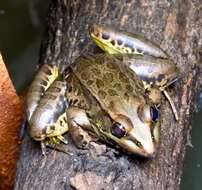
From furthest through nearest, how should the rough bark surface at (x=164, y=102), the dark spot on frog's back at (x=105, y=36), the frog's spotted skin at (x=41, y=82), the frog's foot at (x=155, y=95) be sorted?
the dark spot on frog's back at (x=105, y=36), the frog's spotted skin at (x=41, y=82), the frog's foot at (x=155, y=95), the rough bark surface at (x=164, y=102)

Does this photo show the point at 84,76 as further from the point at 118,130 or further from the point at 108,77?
the point at 118,130

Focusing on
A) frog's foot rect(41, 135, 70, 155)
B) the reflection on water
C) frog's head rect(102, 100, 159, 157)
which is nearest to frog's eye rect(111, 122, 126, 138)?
frog's head rect(102, 100, 159, 157)

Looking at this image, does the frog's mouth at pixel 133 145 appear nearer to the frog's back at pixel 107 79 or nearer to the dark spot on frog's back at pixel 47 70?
the frog's back at pixel 107 79

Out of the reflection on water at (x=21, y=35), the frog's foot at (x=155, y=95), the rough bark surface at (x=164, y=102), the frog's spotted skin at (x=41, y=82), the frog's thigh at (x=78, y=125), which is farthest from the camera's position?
the reflection on water at (x=21, y=35)

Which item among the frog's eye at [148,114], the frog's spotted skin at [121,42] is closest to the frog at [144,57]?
the frog's spotted skin at [121,42]

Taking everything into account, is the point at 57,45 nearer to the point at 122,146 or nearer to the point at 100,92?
the point at 100,92

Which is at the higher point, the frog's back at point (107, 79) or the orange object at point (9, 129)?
the frog's back at point (107, 79)

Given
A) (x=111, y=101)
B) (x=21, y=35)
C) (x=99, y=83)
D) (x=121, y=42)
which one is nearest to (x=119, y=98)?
(x=111, y=101)
